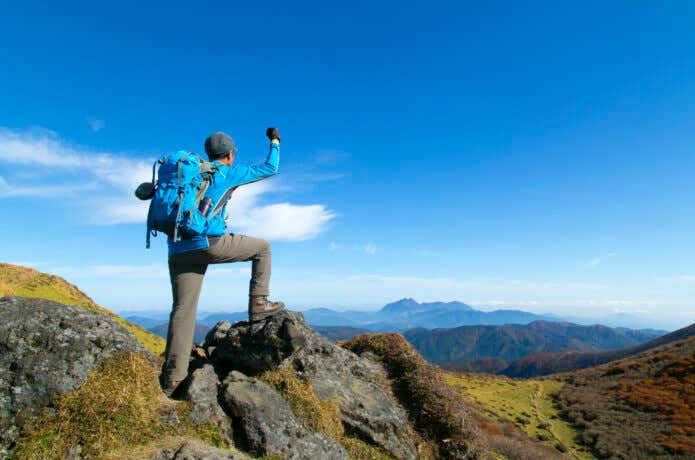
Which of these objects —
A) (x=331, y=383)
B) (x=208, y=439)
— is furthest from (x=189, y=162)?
(x=331, y=383)

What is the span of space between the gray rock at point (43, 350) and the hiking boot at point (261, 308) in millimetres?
2523

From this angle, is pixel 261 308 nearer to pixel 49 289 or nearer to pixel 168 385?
pixel 168 385

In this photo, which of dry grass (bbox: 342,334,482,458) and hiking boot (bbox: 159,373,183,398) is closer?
hiking boot (bbox: 159,373,183,398)

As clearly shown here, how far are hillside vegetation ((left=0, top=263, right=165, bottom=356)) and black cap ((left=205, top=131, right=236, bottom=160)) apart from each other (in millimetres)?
23297

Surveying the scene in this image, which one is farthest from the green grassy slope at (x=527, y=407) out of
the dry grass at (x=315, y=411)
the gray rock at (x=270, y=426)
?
the gray rock at (x=270, y=426)

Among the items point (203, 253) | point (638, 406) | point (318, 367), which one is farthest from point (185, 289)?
point (638, 406)

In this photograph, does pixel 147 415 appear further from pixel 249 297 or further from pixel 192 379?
pixel 249 297

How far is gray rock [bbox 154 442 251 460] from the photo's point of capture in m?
5.49

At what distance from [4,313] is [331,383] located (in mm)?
7126

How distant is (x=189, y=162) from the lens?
23.0ft

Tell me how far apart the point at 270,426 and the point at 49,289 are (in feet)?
104

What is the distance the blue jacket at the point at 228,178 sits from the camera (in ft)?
23.7

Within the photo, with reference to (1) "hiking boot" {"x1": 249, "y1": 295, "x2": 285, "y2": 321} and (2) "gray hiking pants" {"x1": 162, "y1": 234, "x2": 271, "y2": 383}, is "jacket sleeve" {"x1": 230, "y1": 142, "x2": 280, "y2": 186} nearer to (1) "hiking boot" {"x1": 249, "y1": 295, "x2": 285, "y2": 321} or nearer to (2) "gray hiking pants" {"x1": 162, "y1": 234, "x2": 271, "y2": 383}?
(2) "gray hiking pants" {"x1": 162, "y1": 234, "x2": 271, "y2": 383}

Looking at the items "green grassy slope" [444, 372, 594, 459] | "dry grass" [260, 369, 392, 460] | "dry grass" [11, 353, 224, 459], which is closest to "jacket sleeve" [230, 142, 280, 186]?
"dry grass" [11, 353, 224, 459]
